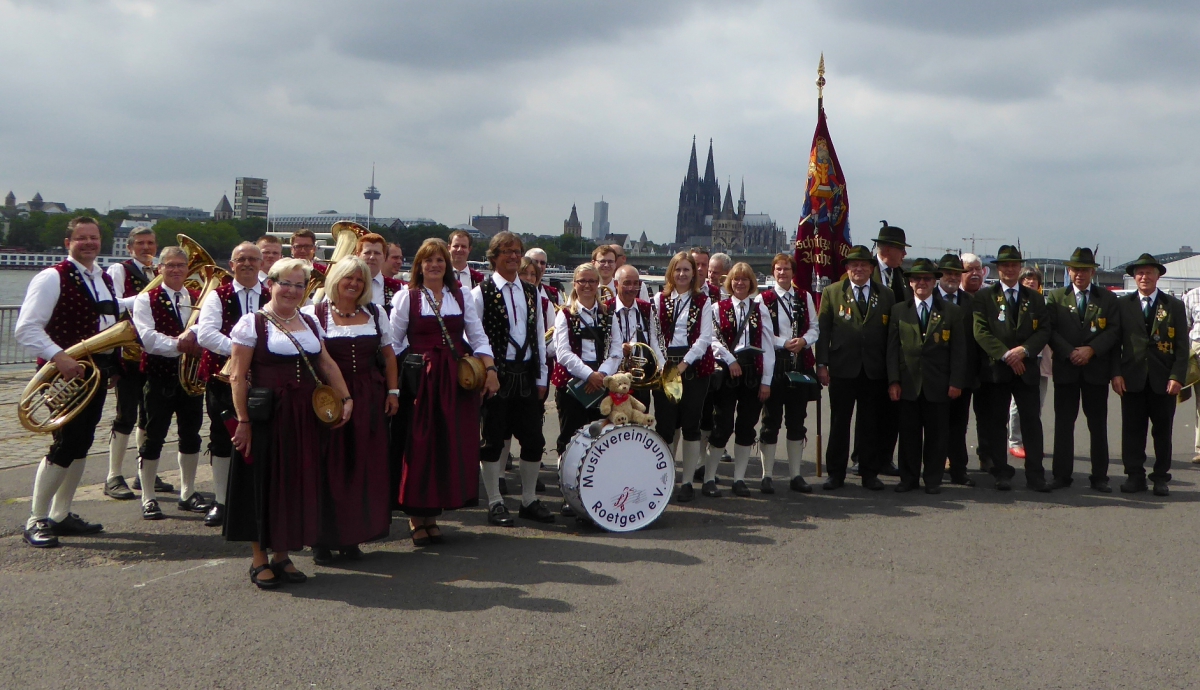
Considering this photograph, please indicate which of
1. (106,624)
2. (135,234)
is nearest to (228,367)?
(106,624)

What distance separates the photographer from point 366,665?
172 inches

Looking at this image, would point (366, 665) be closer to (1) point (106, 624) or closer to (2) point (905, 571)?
(1) point (106, 624)

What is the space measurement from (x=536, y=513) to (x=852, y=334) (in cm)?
323

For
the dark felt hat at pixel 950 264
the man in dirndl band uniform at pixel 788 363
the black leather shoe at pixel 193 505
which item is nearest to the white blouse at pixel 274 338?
the black leather shoe at pixel 193 505

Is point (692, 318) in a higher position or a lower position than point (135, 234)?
lower

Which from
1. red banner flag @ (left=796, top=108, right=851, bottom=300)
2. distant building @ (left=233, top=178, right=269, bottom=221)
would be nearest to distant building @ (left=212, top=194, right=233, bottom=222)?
distant building @ (left=233, top=178, right=269, bottom=221)

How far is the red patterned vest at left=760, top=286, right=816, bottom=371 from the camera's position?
8.52 m

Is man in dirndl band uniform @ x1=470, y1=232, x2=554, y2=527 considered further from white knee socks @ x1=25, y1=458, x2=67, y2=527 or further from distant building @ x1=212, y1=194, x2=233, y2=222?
distant building @ x1=212, y1=194, x2=233, y2=222

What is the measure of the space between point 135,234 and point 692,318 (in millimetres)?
4596

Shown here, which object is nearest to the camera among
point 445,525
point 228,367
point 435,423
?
point 228,367

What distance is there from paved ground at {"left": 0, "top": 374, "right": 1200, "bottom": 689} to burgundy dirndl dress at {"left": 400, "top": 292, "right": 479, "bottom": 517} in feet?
1.06

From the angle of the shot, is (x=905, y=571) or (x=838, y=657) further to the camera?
(x=905, y=571)

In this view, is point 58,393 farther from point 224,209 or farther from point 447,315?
point 224,209

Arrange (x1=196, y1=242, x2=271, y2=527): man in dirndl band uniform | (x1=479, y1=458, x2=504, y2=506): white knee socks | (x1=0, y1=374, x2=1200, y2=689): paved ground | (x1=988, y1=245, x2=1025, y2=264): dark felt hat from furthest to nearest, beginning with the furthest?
(x1=988, y1=245, x2=1025, y2=264): dark felt hat → (x1=479, y1=458, x2=504, y2=506): white knee socks → (x1=196, y1=242, x2=271, y2=527): man in dirndl band uniform → (x1=0, y1=374, x2=1200, y2=689): paved ground
